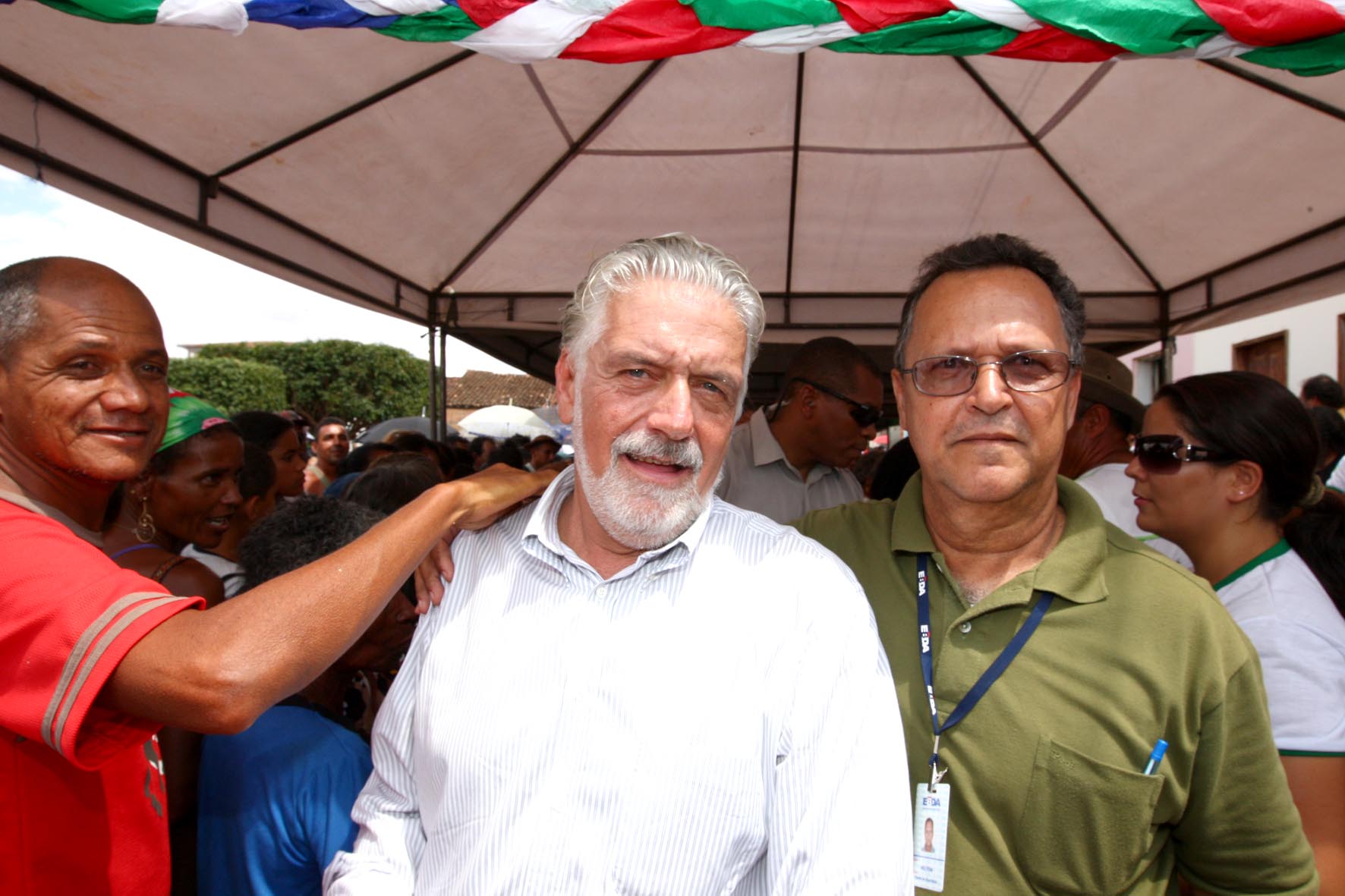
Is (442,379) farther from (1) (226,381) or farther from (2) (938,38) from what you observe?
(1) (226,381)

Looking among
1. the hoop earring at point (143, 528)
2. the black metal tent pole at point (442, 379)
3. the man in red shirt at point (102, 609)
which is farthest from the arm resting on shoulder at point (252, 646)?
the black metal tent pole at point (442, 379)

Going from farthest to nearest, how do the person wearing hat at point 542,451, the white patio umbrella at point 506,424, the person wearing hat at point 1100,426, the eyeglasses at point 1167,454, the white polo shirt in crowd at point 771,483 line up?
the white patio umbrella at point 506,424 < the person wearing hat at point 542,451 < the white polo shirt in crowd at point 771,483 < the person wearing hat at point 1100,426 < the eyeglasses at point 1167,454

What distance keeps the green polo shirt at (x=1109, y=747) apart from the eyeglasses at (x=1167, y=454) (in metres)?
0.88

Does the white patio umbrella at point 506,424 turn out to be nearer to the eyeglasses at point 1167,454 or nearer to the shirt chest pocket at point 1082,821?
the eyeglasses at point 1167,454

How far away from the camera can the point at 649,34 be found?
1870 millimetres

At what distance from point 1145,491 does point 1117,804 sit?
1304 millimetres

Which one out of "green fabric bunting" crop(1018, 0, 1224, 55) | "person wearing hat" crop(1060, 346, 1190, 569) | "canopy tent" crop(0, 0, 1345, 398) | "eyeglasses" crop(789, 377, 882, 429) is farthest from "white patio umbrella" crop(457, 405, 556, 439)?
"green fabric bunting" crop(1018, 0, 1224, 55)

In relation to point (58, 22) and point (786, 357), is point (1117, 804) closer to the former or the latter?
point (58, 22)

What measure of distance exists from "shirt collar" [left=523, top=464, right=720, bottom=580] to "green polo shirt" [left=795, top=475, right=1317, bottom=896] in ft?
1.77

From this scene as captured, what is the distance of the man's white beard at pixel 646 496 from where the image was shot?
1611 millimetres

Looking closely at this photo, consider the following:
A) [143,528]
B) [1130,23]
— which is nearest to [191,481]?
[143,528]

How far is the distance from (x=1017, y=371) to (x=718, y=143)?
3.12m

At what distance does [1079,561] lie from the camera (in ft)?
5.45

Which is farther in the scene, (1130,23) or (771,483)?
(771,483)
